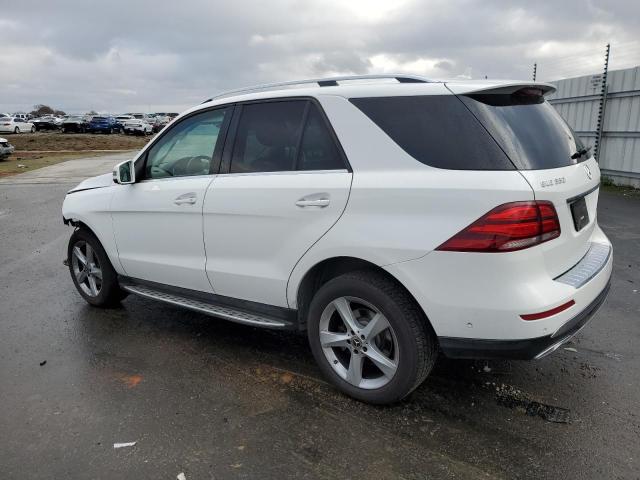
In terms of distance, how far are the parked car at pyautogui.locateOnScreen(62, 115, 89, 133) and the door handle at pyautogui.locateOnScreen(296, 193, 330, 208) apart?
5286 centimetres

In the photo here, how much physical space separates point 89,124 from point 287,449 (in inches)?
2072

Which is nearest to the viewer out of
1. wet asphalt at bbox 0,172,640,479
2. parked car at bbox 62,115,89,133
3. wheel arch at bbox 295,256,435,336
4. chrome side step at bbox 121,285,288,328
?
wet asphalt at bbox 0,172,640,479

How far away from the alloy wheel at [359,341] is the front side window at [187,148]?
1453 mm

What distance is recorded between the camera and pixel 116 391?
3.50 meters

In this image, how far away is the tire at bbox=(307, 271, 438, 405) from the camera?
2.94 metres

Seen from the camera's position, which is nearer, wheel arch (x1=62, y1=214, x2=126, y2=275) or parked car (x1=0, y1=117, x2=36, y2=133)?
wheel arch (x1=62, y1=214, x2=126, y2=275)

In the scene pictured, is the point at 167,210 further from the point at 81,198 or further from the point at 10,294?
the point at 10,294

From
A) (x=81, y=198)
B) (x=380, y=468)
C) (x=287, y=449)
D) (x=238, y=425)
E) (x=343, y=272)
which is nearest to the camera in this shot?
(x=380, y=468)

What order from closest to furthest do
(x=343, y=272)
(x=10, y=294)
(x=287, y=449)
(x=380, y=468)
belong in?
(x=380, y=468) → (x=287, y=449) → (x=343, y=272) → (x=10, y=294)

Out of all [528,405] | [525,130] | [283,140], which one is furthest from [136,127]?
[528,405]

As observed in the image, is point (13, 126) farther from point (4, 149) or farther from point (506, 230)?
point (506, 230)

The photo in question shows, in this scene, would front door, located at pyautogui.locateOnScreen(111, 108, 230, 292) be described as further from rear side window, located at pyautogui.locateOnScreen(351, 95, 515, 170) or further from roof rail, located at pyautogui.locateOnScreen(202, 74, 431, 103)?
rear side window, located at pyautogui.locateOnScreen(351, 95, 515, 170)

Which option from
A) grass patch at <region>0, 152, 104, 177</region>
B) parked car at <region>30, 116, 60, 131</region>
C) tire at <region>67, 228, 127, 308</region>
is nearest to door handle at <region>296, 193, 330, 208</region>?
tire at <region>67, 228, 127, 308</region>

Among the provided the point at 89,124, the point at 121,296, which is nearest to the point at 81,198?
the point at 121,296
